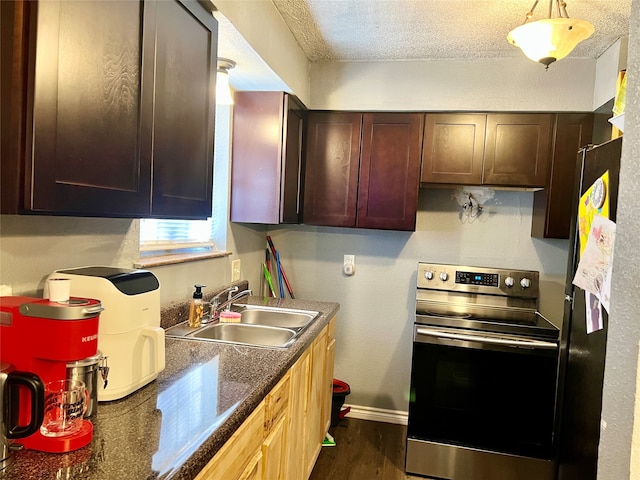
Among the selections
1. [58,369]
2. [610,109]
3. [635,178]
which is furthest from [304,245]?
[635,178]

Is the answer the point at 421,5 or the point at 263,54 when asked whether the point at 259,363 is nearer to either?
the point at 263,54

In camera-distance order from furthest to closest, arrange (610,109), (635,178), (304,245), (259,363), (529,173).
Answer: (304,245) < (529,173) < (610,109) < (259,363) < (635,178)

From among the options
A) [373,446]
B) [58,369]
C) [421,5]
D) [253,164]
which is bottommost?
[373,446]

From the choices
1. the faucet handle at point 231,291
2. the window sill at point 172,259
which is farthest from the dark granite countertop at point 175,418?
the faucet handle at point 231,291

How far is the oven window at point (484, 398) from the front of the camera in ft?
7.34

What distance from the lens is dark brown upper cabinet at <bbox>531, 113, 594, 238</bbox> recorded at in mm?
2529

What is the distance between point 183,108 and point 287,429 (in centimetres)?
120

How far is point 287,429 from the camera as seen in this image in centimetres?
162

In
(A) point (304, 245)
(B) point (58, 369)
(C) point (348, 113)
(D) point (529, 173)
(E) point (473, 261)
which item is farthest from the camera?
(A) point (304, 245)

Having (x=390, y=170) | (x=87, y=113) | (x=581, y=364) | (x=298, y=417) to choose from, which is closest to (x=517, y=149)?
(x=390, y=170)

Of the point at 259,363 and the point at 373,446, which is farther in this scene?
the point at 373,446

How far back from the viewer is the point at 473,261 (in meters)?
2.95

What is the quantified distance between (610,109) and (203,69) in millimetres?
2183

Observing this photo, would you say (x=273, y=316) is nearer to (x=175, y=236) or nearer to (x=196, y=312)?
(x=196, y=312)
